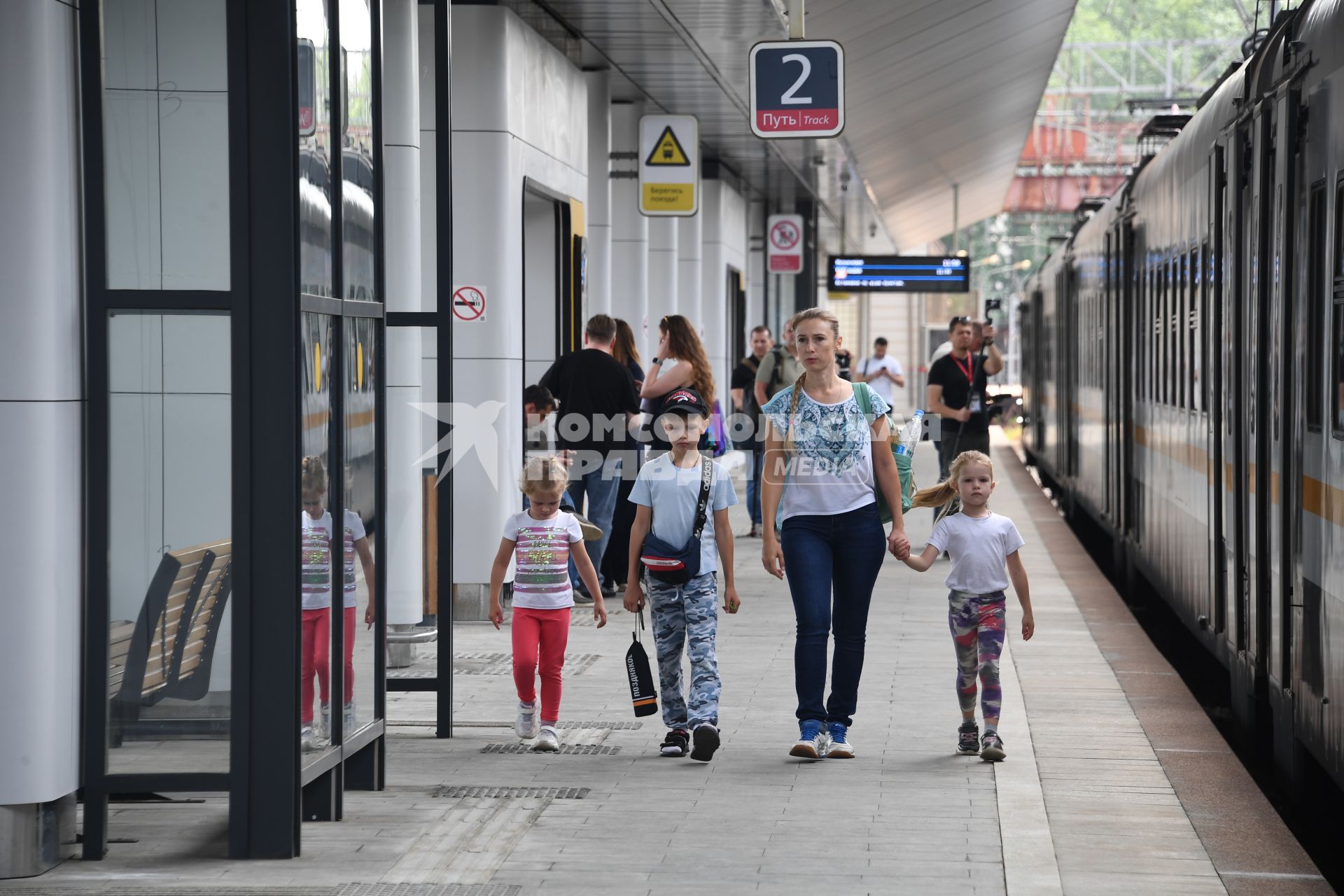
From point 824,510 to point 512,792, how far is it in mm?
1655

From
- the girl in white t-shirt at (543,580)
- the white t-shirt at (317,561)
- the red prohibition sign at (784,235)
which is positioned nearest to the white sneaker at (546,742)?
the girl in white t-shirt at (543,580)

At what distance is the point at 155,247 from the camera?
5.69 metres

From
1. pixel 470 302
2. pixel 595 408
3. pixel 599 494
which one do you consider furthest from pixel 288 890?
pixel 470 302

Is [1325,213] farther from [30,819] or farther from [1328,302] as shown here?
[30,819]

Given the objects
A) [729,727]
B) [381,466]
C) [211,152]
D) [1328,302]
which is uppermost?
[211,152]

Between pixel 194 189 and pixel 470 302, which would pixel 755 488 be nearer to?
pixel 470 302

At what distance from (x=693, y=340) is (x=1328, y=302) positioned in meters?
4.98

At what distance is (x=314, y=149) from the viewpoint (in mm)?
5852

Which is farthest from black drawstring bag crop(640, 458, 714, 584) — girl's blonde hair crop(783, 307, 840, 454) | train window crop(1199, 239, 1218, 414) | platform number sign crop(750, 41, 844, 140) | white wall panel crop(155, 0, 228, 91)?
platform number sign crop(750, 41, 844, 140)

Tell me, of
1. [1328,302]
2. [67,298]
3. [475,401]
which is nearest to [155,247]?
[67,298]

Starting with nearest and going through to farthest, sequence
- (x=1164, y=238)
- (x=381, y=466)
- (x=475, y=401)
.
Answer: (x=381, y=466), (x=1164, y=238), (x=475, y=401)

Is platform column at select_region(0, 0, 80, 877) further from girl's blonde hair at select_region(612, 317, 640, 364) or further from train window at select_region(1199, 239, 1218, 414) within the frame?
girl's blonde hair at select_region(612, 317, 640, 364)

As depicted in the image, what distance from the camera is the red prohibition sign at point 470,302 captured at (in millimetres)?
12203

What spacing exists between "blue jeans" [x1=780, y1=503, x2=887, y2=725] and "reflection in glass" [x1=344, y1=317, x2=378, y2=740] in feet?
5.53
